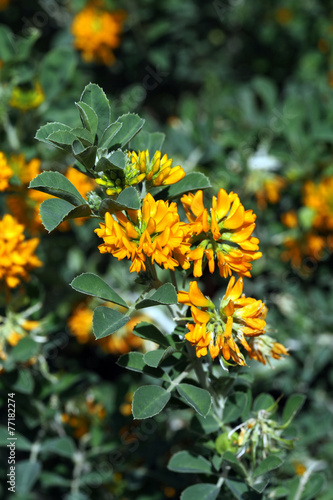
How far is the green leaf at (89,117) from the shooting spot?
1299 mm

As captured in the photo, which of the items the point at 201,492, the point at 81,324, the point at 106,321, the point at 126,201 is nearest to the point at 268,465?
the point at 201,492

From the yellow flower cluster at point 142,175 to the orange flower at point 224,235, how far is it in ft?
0.28

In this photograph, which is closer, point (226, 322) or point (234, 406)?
point (226, 322)

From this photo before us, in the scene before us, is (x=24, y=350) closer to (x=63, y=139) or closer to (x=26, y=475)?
(x=26, y=475)

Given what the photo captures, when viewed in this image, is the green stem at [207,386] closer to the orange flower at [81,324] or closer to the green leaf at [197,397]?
the green leaf at [197,397]

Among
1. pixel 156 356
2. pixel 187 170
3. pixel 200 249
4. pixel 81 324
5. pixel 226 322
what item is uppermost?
pixel 200 249

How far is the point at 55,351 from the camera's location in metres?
→ 2.60

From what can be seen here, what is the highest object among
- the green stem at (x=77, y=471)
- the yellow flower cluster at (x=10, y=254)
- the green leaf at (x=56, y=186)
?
the green leaf at (x=56, y=186)

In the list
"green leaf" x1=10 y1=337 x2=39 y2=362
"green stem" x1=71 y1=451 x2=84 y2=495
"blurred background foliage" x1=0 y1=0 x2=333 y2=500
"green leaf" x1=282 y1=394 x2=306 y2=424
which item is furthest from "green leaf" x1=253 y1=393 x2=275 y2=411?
"green stem" x1=71 y1=451 x2=84 y2=495

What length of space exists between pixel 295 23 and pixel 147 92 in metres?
1.32

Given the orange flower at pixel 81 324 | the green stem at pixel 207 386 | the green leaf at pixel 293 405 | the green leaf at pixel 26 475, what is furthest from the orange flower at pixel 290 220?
the green leaf at pixel 26 475

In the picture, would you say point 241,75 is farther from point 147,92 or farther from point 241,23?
point 147,92

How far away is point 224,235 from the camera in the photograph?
1.34m

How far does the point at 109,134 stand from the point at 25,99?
52.3 inches
